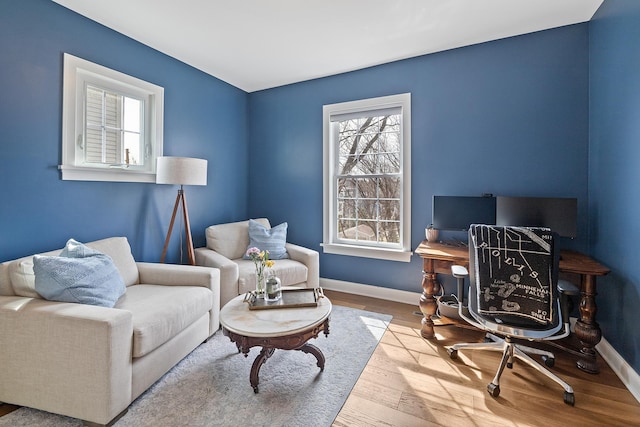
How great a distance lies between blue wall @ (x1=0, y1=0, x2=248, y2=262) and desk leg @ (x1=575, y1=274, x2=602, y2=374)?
3591 millimetres

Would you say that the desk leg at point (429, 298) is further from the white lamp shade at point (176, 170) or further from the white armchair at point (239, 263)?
the white lamp shade at point (176, 170)

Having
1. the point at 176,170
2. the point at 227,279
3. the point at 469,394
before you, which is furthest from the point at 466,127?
the point at 176,170

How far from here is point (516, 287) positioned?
1.76 m

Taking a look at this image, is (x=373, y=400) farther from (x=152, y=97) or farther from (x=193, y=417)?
(x=152, y=97)

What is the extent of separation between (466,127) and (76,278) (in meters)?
3.34

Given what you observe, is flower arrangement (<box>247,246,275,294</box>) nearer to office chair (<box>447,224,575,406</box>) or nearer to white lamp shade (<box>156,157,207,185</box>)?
white lamp shade (<box>156,157,207,185</box>)

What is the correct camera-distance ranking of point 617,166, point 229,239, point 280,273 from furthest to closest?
1. point 229,239
2. point 280,273
3. point 617,166

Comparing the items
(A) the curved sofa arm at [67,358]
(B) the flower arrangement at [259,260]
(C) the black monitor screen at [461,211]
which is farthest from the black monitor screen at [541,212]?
(A) the curved sofa arm at [67,358]

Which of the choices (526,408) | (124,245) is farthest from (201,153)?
(526,408)

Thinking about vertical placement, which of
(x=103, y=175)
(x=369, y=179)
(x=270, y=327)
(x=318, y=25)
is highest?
(x=318, y=25)

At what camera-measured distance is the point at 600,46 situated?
7.36 ft

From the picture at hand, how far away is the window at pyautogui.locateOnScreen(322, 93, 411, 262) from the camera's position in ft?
10.4

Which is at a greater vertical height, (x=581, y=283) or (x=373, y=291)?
(x=581, y=283)

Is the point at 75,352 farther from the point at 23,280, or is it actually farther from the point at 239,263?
the point at 239,263
